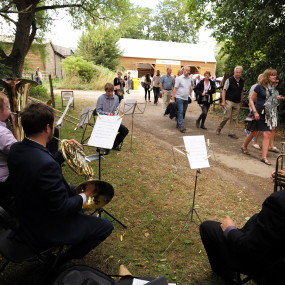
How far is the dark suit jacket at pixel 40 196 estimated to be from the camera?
1.82 m

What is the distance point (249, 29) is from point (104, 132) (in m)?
8.78

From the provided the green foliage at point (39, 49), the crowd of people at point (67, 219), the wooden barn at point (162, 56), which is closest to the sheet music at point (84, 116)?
the crowd of people at point (67, 219)

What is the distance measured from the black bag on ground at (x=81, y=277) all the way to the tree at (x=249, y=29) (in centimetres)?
828

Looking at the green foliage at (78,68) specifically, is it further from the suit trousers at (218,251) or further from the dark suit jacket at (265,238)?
the dark suit jacket at (265,238)

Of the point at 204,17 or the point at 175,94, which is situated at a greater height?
the point at 204,17

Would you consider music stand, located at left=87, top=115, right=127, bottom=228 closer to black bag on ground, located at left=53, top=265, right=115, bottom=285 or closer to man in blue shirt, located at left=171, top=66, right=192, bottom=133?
black bag on ground, located at left=53, top=265, right=115, bottom=285

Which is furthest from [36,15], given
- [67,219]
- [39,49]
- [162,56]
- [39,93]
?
[162,56]

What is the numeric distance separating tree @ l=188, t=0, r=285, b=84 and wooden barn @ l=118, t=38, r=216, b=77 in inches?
808

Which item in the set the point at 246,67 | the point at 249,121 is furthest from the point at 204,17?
the point at 249,121

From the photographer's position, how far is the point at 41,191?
6.00ft

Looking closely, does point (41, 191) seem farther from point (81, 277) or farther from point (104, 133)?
point (104, 133)

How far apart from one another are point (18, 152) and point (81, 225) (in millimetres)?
816

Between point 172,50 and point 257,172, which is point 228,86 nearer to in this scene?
point 257,172

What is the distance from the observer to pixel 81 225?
86.4 inches
